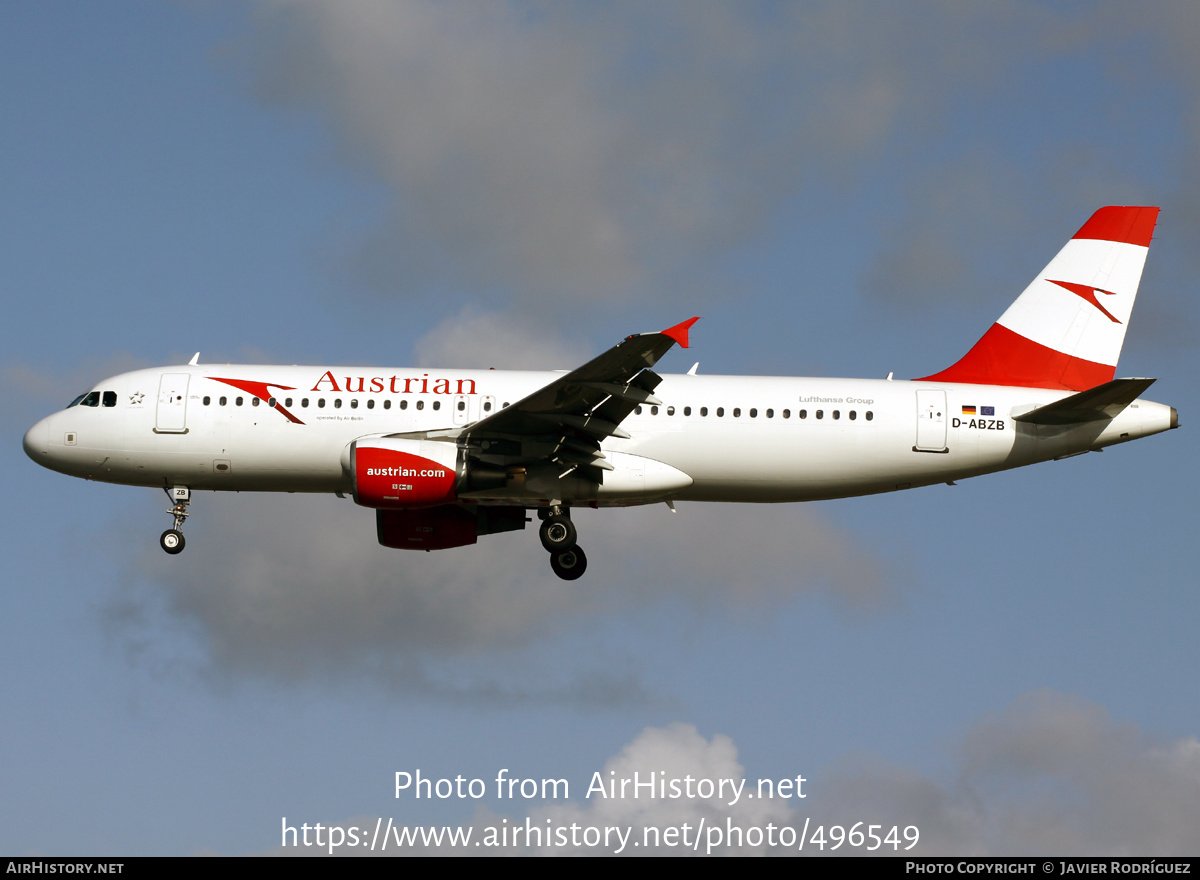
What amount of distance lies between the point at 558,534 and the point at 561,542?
0.72ft

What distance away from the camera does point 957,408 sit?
37.9 m

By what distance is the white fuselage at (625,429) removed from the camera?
36906 millimetres

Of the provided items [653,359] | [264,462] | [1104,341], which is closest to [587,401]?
[653,359]

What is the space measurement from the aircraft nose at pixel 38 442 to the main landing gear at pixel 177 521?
324 cm

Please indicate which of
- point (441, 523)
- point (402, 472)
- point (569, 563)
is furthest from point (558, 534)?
point (402, 472)

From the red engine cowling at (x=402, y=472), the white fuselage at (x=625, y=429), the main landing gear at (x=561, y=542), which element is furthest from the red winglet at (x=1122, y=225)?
the red engine cowling at (x=402, y=472)

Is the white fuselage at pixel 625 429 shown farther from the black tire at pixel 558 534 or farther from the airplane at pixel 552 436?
the black tire at pixel 558 534

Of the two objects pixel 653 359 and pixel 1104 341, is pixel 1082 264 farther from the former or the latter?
pixel 653 359

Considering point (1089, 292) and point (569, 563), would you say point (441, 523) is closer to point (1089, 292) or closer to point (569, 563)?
point (569, 563)

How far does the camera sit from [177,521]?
38219 millimetres

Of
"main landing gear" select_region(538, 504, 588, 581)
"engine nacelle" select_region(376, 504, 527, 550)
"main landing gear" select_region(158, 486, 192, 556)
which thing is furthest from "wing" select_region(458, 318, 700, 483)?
"main landing gear" select_region(158, 486, 192, 556)

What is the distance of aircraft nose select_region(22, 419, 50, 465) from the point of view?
3803cm

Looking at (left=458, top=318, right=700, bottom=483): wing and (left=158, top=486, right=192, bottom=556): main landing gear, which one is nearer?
(left=458, top=318, right=700, bottom=483): wing

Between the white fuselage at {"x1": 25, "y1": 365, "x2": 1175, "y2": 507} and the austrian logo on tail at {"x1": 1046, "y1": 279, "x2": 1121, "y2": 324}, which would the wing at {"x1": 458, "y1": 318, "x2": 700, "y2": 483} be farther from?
the austrian logo on tail at {"x1": 1046, "y1": 279, "x2": 1121, "y2": 324}
